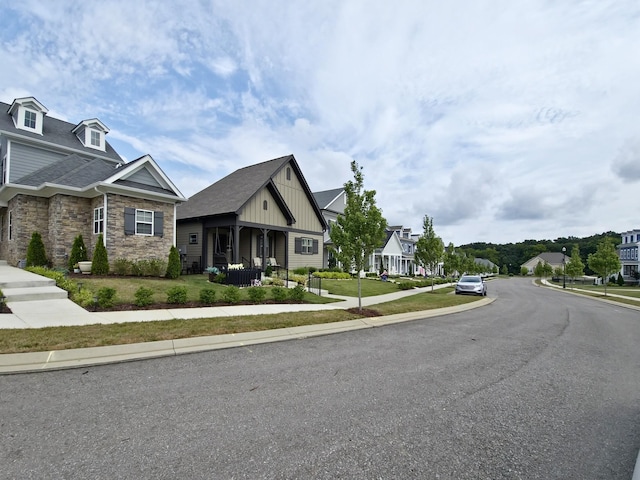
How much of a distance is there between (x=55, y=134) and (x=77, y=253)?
11893 mm

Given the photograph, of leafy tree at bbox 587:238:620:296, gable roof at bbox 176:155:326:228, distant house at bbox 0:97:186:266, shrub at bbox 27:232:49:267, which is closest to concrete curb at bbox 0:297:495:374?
distant house at bbox 0:97:186:266

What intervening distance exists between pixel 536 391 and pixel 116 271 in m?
16.7

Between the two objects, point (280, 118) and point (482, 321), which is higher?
point (280, 118)

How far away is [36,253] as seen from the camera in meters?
16.0

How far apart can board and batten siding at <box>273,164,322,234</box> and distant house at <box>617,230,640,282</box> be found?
198 feet

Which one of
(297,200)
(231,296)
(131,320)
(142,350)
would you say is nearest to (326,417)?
(142,350)

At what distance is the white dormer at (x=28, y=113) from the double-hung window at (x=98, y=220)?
9.71 m

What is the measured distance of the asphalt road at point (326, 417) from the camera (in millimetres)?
2906

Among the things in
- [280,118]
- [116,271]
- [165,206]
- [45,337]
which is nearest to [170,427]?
[45,337]

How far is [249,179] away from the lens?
79.8 feet

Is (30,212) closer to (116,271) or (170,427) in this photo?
(116,271)

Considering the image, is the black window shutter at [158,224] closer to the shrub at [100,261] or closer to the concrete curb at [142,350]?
the shrub at [100,261]

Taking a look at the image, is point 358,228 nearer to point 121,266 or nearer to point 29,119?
point 121,266

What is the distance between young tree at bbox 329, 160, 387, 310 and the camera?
12.1 meters
